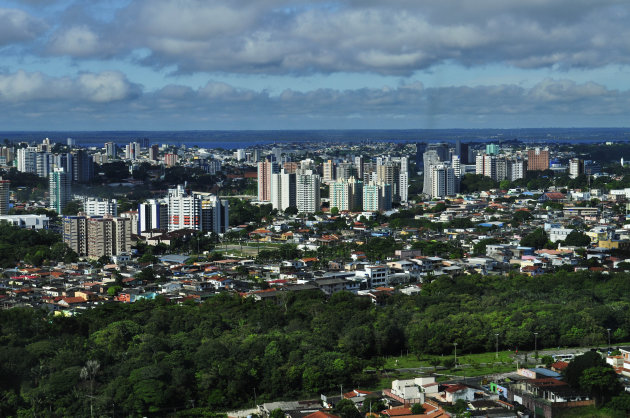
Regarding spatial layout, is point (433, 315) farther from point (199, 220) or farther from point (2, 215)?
point (2, 215)

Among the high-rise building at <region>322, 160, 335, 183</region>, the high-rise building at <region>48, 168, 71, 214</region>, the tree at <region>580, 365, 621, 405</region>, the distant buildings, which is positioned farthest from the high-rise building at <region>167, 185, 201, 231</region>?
the tree at <region>580, 365, 621, 405</region>

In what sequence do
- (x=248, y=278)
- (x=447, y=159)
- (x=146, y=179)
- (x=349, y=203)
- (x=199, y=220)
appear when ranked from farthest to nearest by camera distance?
(x=447, y=159)
(x=146, y=179)
(x=349, y=203)
(x=199, y=220)
(x=248, y=278)

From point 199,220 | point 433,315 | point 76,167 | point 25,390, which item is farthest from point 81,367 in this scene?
point 76,167

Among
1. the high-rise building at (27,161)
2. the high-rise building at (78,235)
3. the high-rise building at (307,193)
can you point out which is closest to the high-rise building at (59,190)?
the high-rise building at (307,193)

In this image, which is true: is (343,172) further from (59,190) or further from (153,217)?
(153,217)

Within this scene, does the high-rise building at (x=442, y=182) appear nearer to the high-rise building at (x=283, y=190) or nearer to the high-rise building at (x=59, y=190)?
the high-rise building at (x=283, y=190)

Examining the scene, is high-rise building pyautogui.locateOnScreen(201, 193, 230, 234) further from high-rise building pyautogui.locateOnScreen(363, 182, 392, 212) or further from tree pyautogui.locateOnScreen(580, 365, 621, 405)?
tree pyautogui.locateOnScreen(580, 365, 621, 405)

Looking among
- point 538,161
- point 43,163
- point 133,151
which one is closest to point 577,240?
point 538,161

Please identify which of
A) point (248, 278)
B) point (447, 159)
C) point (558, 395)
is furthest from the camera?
point (447, 159)
